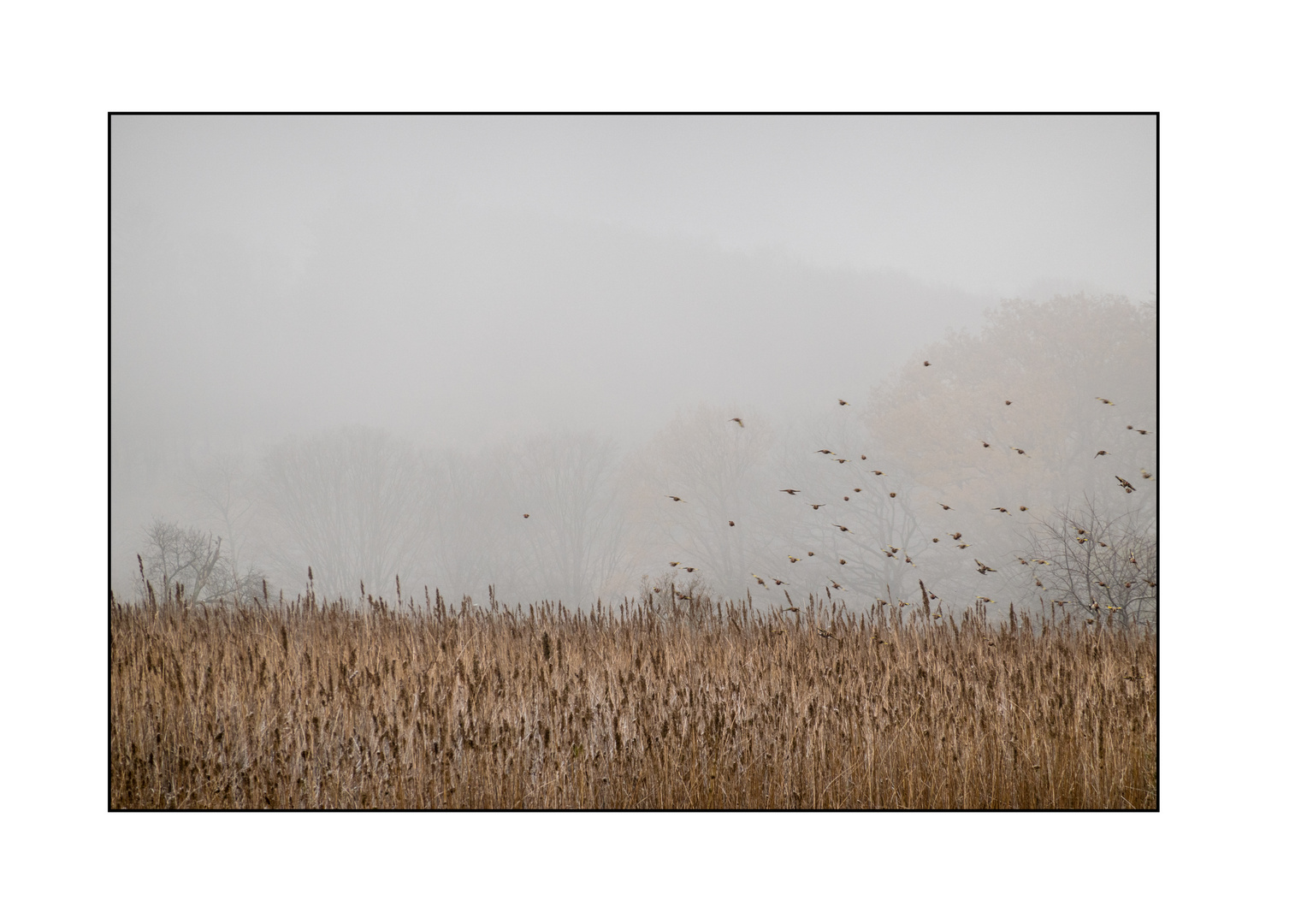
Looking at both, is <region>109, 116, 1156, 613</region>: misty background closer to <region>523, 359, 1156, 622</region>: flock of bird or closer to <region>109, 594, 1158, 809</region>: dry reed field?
<region>523, 359, 1156, 622</region>: flock of bird

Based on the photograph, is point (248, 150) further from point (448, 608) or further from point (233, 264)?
point (448, 608)

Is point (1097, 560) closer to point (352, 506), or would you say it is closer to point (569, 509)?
point (569, 509)

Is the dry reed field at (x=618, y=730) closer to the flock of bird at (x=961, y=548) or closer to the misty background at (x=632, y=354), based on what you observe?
the flock of bird at (x=961, y=548)

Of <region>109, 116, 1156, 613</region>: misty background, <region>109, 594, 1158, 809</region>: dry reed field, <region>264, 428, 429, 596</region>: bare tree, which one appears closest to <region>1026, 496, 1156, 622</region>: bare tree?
<region>109, 116, 1156, 613</region>: misty background

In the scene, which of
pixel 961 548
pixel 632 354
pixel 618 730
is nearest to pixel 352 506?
pixel 632 354

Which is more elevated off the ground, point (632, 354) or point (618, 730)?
point (632, 354)

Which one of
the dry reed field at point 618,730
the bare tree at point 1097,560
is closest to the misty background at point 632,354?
the bare tree at point 1097,560

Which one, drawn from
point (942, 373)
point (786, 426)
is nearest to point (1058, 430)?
point (942, 373)
